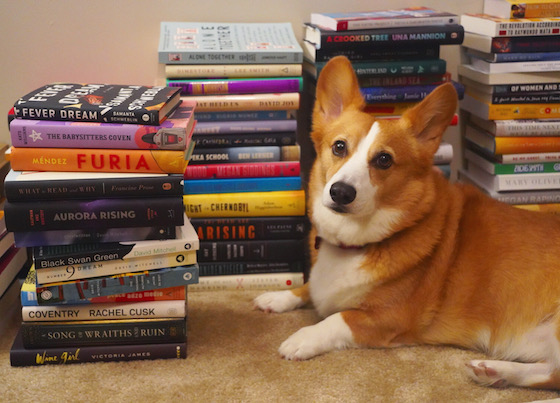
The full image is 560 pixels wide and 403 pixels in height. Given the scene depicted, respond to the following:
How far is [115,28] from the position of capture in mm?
2023

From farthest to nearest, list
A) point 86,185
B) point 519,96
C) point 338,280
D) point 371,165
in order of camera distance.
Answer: point 519,96 < point 338,280 < point 371,165 < point 86,185

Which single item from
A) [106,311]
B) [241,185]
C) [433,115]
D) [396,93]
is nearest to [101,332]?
[106,311]

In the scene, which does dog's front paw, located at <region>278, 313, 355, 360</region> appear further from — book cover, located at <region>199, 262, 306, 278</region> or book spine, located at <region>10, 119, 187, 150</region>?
book spine, located at <region>10, 119, 187, 150</region>

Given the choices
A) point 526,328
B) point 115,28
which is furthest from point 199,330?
point 115,28

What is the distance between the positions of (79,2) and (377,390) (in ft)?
5.06

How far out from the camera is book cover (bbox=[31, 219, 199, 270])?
142 centimetres

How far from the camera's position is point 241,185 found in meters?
1.89

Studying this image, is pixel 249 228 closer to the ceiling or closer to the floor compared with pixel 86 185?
closer to the floor

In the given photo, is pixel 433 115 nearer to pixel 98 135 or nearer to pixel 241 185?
pixel 241 185

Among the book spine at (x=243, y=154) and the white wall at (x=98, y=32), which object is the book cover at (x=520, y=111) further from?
the book spine at (x=243, y=154)

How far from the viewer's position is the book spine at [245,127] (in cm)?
187

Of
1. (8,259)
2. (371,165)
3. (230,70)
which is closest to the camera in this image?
(371,165)

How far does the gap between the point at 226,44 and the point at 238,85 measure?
148mm

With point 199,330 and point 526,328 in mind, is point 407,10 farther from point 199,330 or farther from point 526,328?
point 199,330
